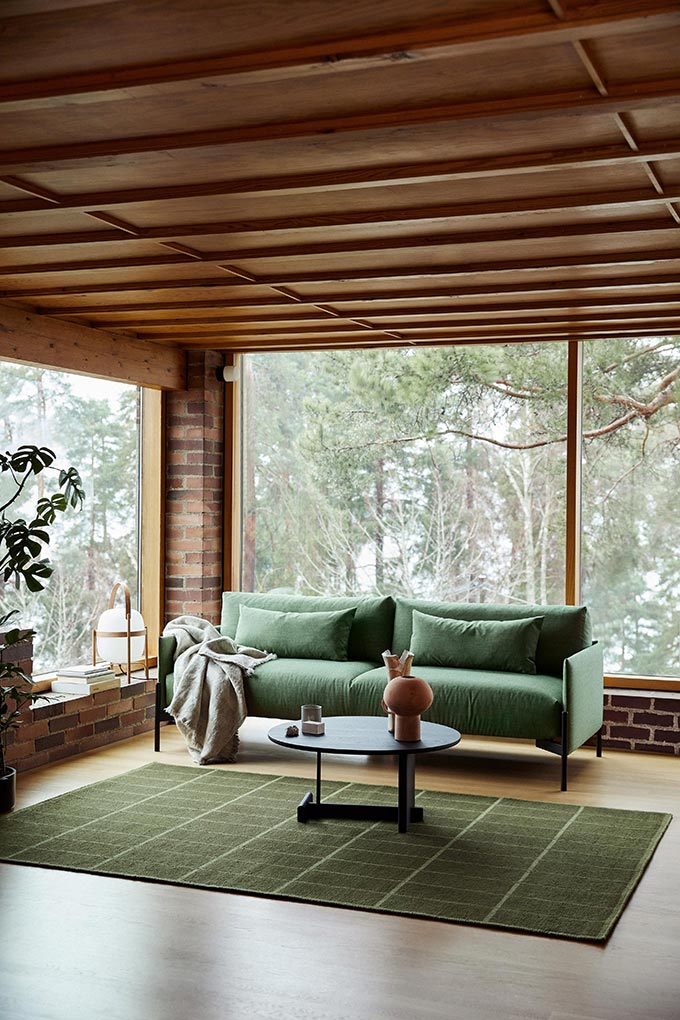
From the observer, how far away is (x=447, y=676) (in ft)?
20.3

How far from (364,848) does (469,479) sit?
10.4 ft

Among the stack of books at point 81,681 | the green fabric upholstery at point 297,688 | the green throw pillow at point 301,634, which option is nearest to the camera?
the green fabric upholstery at point 297,688

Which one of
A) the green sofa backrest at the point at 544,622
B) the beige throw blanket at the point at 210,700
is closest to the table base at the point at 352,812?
the beige throw blanket at the point at 210,700

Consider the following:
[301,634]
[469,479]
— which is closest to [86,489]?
[301,634]

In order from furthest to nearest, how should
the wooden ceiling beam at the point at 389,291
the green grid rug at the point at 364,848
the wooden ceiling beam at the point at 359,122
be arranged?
the wooden ceiling beam at the point at 389,291 < the green grid rug at the point at 364,848 < the wooden ceiling beam at the point at 359,122

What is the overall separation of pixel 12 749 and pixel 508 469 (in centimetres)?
346

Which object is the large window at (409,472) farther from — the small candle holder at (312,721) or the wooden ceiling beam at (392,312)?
the small candle holder at (312,721)

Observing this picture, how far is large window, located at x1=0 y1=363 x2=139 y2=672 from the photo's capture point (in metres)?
6.56

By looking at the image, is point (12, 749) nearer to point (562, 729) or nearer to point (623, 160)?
point (562, 729)

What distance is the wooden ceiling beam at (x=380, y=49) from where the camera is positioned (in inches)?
98.0

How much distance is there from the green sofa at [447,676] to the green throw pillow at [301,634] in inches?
1.2

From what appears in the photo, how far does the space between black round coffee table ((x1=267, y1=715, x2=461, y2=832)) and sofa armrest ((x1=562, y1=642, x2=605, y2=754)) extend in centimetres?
81

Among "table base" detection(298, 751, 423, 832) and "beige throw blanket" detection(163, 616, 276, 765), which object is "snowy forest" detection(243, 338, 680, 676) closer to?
"beige throw blanket" detection(163, 616, 276, 765)

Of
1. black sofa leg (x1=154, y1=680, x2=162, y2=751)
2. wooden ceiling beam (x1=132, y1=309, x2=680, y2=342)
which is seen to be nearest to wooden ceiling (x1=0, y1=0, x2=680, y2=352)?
wooden ceiling beam (x1=132, y1=309, x2=680, y2=342)
